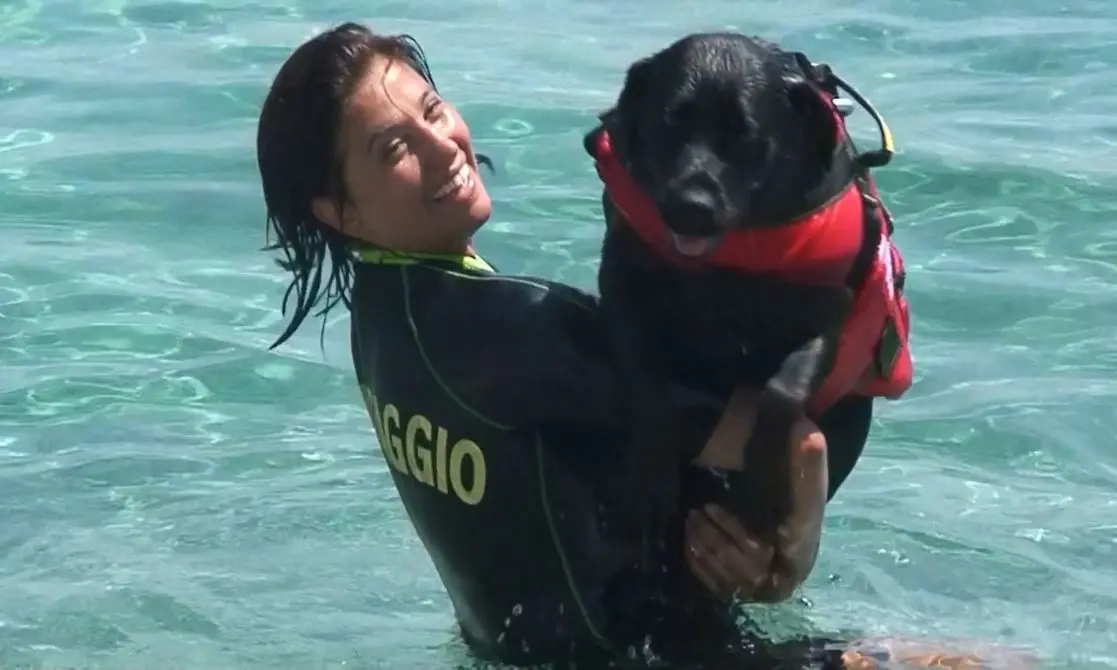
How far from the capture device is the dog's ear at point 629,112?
365cm

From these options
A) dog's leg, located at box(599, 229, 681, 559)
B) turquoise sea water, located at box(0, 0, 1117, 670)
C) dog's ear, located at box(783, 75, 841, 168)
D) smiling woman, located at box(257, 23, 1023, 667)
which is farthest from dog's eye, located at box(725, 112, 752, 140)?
turquoise sea water, located at box(0, 0, 1117, 670)

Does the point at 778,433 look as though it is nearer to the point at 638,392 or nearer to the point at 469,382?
the point at 638,392

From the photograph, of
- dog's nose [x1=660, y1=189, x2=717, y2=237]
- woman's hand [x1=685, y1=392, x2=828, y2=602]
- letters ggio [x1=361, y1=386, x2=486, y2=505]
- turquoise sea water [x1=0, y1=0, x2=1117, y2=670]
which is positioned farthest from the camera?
turquoise sea water [x1=0, y1=0, x2=1117, y2=670]

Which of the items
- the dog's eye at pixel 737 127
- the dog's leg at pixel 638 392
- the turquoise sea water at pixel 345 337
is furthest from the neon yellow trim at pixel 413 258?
the turquoise sea water at pixel 345 337

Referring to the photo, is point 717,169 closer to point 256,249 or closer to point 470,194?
point 470,194

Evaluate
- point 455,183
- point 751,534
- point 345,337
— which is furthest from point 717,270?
point 345,337

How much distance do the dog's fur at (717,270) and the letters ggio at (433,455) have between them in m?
0.33

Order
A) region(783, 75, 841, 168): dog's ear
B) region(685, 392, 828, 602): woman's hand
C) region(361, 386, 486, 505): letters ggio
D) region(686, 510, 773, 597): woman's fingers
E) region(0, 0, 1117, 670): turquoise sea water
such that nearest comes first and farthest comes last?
region(783, 75, 841, 168): dog's ear
region(685, 392, 828, 602): woman's hand
region(686, 510, 773, 597): woman's fingers
region(361, 386, 486, 505): letters ggio
region(0, 0, 1117, 670): turquoise sea water

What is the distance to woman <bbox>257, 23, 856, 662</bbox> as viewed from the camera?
12.8ft

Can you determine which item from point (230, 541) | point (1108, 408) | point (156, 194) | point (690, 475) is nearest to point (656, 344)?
point (690, 475)

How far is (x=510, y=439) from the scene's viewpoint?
4012 mm

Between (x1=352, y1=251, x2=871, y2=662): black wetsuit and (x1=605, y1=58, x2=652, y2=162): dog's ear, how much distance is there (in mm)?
374

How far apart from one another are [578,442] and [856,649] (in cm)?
82

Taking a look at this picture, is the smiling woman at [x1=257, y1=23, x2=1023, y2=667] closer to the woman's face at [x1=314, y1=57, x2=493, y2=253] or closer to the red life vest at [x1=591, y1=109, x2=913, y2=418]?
the woman's face at [x1=314, y1=57, x2=493, y2=253]
